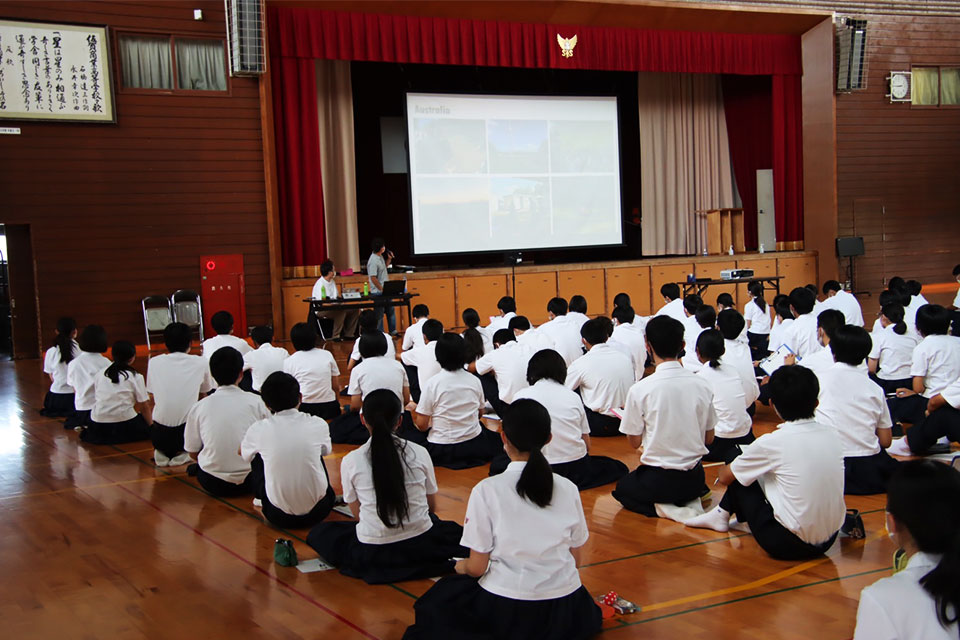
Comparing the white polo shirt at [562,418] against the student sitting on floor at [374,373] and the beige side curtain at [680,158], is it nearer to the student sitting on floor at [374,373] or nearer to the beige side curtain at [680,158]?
the student sitting on floor at [374,373]

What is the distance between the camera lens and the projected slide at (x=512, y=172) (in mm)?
12082

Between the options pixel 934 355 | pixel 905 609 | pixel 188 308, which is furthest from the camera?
pixel 188 308

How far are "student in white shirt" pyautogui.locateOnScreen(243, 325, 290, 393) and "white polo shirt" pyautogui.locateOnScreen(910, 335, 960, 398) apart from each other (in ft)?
13.0

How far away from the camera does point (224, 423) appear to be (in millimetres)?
4188

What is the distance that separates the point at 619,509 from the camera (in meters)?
4.02

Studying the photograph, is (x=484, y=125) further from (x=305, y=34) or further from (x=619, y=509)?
(x=619, y=509)

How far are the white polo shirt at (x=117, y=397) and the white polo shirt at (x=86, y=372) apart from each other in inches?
3.2

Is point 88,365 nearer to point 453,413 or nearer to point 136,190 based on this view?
point 453,413

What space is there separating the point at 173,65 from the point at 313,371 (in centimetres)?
589

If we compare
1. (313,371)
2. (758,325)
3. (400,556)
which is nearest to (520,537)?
(400,556)

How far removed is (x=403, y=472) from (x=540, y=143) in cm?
1033

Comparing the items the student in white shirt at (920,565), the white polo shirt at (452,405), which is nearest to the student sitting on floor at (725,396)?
the white polo shirt at (452,405)

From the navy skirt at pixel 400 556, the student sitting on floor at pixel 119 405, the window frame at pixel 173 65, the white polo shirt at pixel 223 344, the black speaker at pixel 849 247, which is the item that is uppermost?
the window frame at pixel 173 65

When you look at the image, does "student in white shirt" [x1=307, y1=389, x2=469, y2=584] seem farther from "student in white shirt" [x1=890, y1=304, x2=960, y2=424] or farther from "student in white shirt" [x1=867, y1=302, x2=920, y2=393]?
"student in white shirt" [x1=867, y1=302, x2=920, y2=393]
